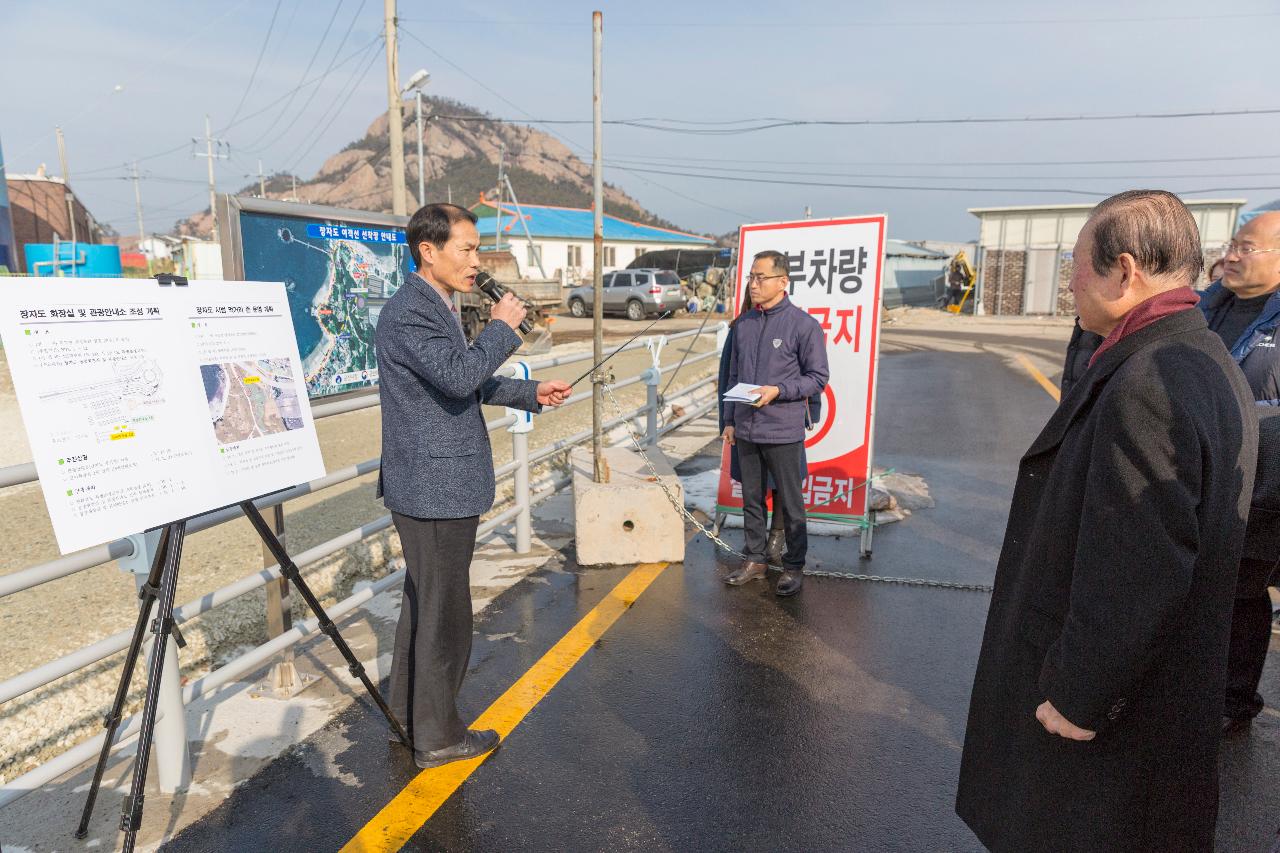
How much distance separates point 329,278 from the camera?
3932mm

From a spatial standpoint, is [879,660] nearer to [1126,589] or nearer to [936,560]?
[936,560]

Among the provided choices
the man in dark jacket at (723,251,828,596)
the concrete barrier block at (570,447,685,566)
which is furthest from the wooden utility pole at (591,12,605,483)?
the man in dark jacket at (723,251,828,596)

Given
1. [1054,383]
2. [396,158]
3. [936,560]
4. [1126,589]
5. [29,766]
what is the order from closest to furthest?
1. [1126,589]
2. [29,766]
3. [936,560]
4. [1054,383]
5. [396,158]

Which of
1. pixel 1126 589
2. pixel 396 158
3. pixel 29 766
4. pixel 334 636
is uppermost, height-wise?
pixel 396 158

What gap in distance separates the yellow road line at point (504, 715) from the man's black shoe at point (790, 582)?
814 millimetres

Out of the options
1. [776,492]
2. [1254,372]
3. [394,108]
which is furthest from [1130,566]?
[394,108]

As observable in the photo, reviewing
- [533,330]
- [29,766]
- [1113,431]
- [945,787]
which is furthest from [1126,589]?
[533,330]

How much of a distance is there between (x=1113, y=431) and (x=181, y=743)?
121 inches

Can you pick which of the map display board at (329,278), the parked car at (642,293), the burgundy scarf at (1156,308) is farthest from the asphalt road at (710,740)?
the parked car at (642,293)

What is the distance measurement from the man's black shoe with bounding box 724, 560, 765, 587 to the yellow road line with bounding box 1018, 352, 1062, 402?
765 cm

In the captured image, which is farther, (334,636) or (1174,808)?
(334,636)

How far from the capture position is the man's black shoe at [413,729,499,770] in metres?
3.04

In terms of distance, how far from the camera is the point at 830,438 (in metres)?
5.76

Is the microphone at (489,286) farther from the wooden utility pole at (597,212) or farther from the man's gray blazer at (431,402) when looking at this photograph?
the wooden utility pole at (597,212)
